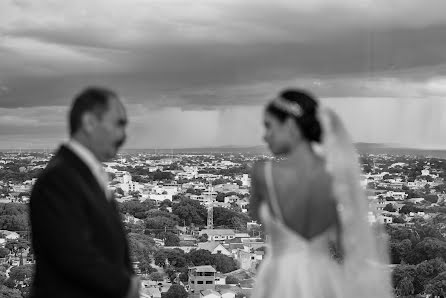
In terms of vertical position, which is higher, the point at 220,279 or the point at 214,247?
the point at 214,247

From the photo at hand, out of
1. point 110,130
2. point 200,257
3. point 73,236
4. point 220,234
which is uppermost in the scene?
point 110,130

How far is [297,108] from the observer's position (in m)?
1.66

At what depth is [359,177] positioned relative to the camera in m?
1.80

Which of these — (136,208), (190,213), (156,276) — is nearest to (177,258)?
(156,276)

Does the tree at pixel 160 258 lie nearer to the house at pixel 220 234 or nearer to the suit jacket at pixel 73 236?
the house at pixel 220 234

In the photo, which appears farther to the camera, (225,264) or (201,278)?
(225,264)

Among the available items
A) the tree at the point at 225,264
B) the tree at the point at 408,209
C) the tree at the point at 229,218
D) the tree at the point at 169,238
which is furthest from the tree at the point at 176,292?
the tree at the point at 408,209

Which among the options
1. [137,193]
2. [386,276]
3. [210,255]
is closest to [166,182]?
[137,193]

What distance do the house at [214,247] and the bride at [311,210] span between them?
1080 inches

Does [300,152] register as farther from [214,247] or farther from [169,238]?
[169,238]

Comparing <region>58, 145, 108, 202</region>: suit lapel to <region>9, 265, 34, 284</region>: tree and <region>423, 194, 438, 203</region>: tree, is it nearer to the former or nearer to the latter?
<region>9, 265, 34, 284</region>: tree

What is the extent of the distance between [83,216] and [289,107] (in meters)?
0.52

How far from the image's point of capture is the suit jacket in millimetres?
1442

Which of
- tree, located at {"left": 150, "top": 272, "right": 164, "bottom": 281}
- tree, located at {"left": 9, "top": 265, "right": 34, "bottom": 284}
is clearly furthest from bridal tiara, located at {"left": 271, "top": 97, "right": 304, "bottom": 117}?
tree, located at {"left": 150, "top": 272, "right": 164, "bottom": 281}
